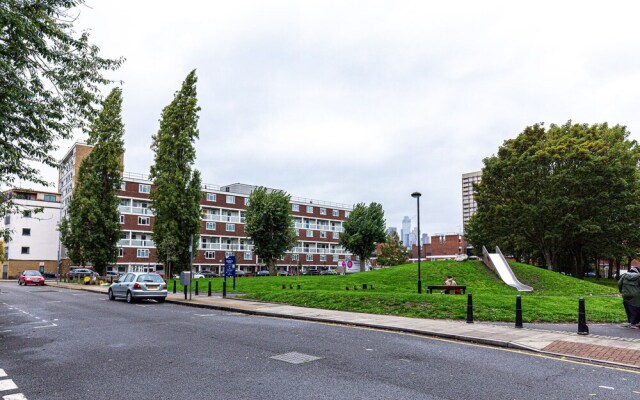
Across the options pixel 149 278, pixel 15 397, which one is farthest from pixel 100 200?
pixel 15 397

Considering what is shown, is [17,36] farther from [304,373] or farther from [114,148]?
[114,148]

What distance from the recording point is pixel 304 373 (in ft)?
22.4

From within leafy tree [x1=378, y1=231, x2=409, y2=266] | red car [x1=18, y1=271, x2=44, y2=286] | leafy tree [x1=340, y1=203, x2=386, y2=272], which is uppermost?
leafy tree [x1=340, y1=203, x2=386, y2=272]

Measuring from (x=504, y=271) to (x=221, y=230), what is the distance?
55456 millimetres

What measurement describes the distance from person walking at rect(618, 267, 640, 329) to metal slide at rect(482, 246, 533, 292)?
54.8 feet

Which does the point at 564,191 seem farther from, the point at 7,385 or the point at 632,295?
the point at 7,385

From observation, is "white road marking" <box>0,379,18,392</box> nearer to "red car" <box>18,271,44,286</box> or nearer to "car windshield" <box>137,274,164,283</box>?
"car windshield" <box>137,274,164,283</box>

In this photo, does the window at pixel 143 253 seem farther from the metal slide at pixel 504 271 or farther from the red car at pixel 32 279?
the metal slide at pixel 504 271

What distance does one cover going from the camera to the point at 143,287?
20953mm

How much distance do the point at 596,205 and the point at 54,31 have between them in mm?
41710

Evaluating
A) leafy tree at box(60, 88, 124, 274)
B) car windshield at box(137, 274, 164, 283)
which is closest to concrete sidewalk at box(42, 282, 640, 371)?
car windshield at box(137, 274, 164, 283)

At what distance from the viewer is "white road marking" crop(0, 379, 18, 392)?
612cm

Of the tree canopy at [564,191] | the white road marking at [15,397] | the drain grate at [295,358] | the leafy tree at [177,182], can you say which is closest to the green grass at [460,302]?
the drain grate at [295,358]

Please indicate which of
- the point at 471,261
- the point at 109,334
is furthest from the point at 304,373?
the point at 471,261
